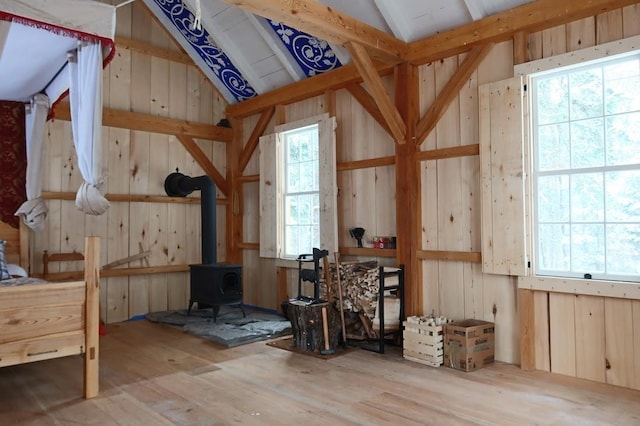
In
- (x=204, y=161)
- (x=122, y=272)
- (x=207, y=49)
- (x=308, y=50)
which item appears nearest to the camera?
(x=308, y=50)

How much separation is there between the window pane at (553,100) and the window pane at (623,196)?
0.66m

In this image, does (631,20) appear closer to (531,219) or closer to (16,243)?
(531,219)

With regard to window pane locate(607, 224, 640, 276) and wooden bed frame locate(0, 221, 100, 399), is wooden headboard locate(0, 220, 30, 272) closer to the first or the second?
wooden bed frame locate(0, 221, 100, 399)

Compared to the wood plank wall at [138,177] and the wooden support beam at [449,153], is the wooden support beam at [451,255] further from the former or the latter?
the wood plank wall at [138,177]

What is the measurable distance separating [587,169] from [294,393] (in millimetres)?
2948

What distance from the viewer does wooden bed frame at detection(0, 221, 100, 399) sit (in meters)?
3.27

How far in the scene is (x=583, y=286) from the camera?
12.6 ft

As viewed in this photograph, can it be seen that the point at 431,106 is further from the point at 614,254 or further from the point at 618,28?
the point at 614,254

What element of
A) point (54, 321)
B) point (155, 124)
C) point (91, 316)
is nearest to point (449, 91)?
point (91, 316)

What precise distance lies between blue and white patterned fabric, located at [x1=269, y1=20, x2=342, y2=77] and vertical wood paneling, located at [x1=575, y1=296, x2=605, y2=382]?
372 centimetres

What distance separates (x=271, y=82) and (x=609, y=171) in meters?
4.48

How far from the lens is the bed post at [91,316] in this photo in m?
3.52

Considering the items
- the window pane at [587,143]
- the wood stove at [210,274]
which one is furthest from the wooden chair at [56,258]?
the window pane at [587,143]

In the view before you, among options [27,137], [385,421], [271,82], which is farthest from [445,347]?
[27,137]
